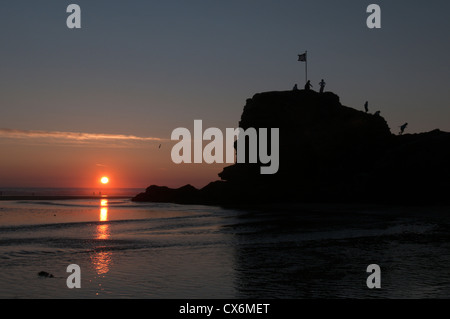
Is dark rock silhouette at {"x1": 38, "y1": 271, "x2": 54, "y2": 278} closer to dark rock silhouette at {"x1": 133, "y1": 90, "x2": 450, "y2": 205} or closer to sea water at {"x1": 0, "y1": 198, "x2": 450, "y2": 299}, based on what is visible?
sea water at {"x1": 0, "y1": 198, "x2": 450, "y2": 299}

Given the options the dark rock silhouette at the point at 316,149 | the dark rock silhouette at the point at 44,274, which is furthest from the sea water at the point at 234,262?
the dark rock silhouette at the point at 316,149

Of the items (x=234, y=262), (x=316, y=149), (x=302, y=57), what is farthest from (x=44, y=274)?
(x=302, y=57)

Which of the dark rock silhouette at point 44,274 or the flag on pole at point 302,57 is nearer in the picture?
the dark rock silhouette at point 44,274

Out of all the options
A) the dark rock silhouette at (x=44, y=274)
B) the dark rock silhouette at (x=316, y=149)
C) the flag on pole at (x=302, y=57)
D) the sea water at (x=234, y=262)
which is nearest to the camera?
the sea water at (x=234, y=262)

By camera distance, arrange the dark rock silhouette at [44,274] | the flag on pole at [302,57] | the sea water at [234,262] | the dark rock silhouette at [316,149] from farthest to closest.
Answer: the flag on pole at [302,57] → the dark rock silhouette at [316,149] → the dark rock silhouette at [44,274] → the sea water at [234,262]

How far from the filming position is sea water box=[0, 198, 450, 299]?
47.0ft

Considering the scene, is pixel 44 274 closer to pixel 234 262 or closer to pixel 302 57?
pixel 234 262

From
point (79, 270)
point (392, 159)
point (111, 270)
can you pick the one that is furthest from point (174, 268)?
point (392, 159)

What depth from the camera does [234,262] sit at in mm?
19766

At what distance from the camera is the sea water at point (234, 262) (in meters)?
14.3

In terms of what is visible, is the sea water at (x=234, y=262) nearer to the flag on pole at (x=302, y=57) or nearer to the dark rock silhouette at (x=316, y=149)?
the dark rock silhouette at (x=316, y=149)

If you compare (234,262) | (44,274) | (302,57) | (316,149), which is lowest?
(234,262)

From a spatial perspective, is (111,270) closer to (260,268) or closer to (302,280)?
(260,268)
